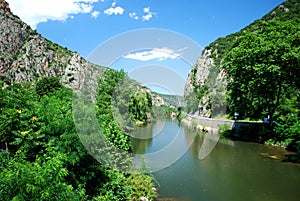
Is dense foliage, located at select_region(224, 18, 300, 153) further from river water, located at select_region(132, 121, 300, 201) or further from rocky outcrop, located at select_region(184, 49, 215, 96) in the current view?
rocky outcrop, located at select_region(184, 49, 215, 96)

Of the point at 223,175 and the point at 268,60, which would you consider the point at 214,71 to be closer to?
the point at 268,60

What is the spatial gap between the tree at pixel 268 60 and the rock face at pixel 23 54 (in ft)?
159

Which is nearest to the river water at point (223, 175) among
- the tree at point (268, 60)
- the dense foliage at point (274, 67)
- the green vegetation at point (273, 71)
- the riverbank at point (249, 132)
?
the riverbank at point (249, 132)

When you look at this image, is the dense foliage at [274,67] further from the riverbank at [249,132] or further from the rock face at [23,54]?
the rock face at [23,54]

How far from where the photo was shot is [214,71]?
5750 centimetres

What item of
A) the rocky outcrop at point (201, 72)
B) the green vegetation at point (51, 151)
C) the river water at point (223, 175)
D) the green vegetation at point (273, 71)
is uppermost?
the rocky outcrop at point (201, 72)

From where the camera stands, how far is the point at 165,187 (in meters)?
9.51

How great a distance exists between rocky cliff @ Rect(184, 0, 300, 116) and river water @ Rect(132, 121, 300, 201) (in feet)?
77.1

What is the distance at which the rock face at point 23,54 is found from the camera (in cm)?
6362

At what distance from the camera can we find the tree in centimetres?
1772

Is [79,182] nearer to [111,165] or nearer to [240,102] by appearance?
[111,165]

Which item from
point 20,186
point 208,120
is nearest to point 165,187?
point 20,186

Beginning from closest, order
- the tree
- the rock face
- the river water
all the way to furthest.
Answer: the river water, the tree, the rock face

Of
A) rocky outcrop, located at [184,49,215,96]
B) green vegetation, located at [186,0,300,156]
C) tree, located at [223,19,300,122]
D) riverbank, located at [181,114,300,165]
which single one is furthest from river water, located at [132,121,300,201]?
rocky outcrop, located at [184,49,215,96]
